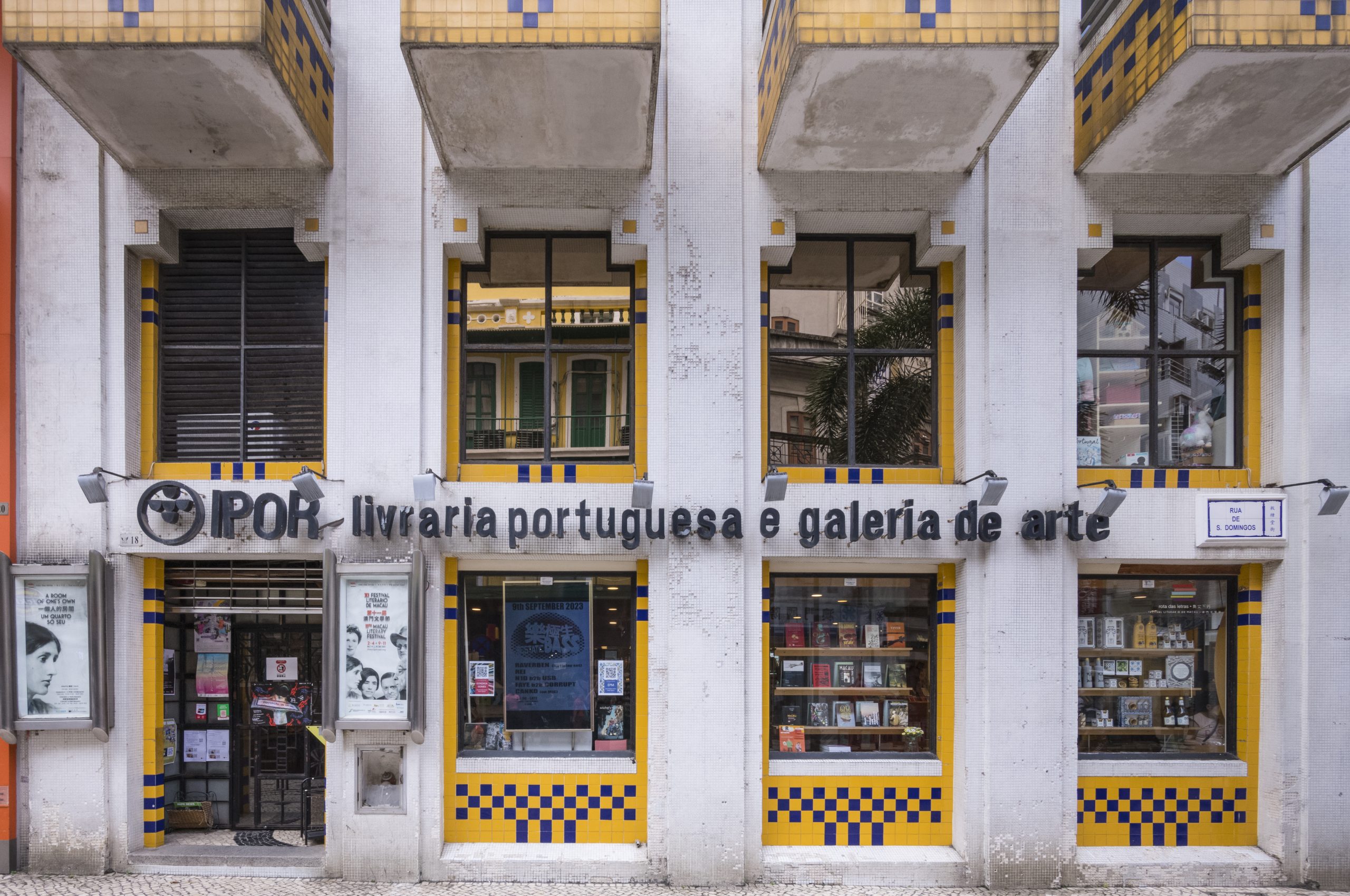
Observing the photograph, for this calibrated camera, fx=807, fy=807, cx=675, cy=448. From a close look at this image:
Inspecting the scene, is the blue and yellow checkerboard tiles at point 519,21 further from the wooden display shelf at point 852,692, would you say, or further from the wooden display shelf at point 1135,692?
the wooden display shelf at point 1135,692

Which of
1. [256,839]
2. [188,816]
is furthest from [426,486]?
[188,816]

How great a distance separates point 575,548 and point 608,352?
1.97 metres

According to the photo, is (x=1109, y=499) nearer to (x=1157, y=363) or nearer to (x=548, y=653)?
(x=1157, y=363)

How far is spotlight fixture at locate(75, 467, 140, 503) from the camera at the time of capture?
281 inches

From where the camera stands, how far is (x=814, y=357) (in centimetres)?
803

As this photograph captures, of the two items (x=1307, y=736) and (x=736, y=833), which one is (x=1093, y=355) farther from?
(x=736, y=833)

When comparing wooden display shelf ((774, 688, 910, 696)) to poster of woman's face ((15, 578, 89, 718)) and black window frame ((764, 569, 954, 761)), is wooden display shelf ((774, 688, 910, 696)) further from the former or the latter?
poster of woman's face ((15, 578, 89, 718))

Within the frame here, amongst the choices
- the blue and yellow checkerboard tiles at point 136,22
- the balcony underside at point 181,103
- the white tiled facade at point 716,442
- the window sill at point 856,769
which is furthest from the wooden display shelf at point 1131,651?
the blue and yellow checkerboard tiles at point 136,22

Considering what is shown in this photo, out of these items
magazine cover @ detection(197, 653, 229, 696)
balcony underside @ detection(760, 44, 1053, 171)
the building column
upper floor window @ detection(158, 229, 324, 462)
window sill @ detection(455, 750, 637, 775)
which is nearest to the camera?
balcony underside @ detection(760, 44, 1053, 171)

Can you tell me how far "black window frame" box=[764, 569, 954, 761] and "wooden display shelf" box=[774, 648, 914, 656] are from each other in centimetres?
26

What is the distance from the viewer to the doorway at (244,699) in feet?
26.4

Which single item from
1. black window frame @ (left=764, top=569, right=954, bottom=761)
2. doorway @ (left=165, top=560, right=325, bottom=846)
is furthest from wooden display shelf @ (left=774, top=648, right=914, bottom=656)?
doorway @ (left=165, top=560, right=325, bottom=846)

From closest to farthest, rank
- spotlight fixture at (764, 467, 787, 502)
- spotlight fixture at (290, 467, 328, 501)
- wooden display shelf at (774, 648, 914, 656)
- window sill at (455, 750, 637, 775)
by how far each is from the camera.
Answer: spotlight fixture at (290, 467, 328, 501)
spotlight fixture at (764, 467, 787, 502)
window sill at (455, 750, 637, 775)
wooden display shelf at (774, 648, 914, 656)

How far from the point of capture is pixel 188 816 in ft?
26.4
